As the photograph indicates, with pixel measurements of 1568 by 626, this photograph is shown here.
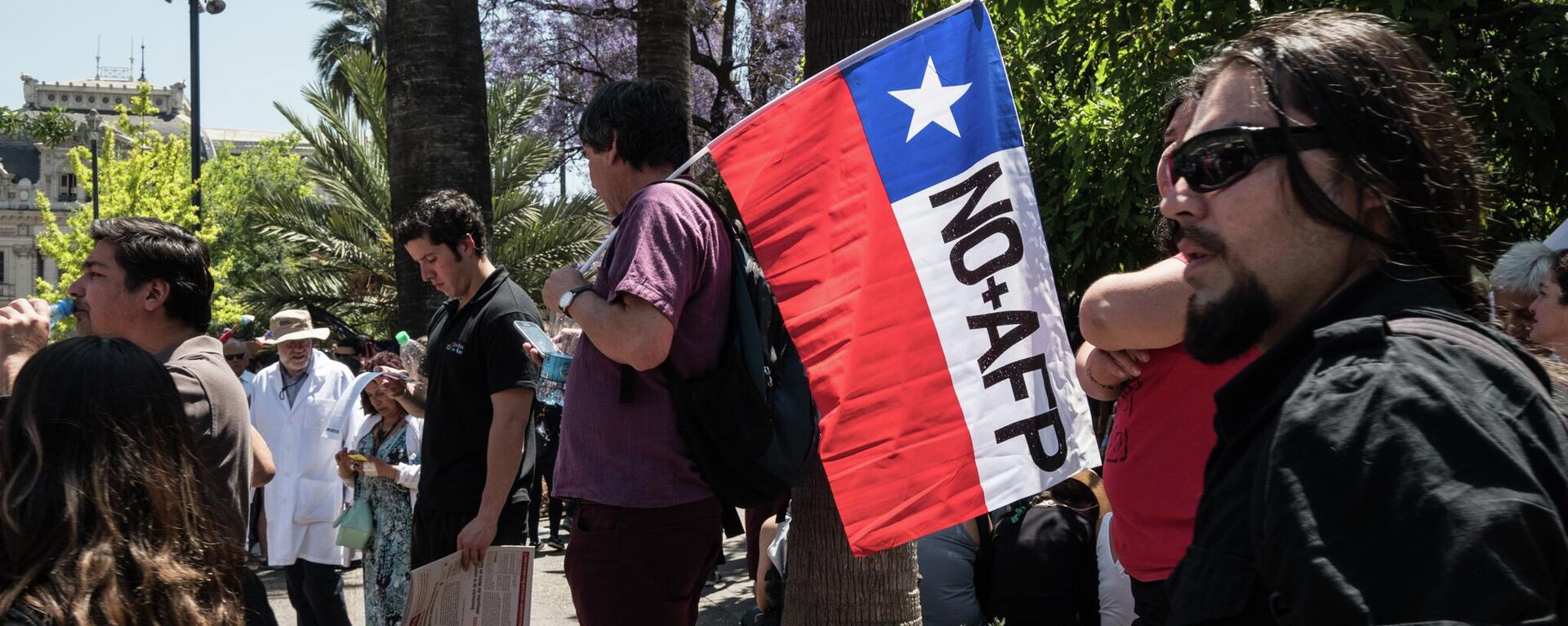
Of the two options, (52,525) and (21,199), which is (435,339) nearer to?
(52,525)

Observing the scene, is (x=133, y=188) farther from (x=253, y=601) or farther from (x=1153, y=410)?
(x=1153, y=410)

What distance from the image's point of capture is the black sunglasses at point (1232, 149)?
1.43m

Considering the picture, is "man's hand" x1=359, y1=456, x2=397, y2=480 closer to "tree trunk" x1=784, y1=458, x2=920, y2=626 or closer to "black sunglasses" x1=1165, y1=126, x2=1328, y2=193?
"tree trunk" x1=784, y1=458, x2=920, y2=626

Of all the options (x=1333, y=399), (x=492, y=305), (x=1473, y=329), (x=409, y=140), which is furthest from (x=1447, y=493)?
(x=409, y=140)

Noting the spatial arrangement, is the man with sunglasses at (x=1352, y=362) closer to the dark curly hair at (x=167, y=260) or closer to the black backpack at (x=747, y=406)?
the black backpack at (x=747, y=406)

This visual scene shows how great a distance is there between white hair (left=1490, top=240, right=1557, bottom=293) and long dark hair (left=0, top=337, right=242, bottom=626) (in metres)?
4.45

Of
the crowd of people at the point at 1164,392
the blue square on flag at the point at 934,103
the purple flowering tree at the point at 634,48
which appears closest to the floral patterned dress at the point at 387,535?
the crowd of people at the point at 1164,392

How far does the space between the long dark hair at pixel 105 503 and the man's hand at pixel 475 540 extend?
5.86ft

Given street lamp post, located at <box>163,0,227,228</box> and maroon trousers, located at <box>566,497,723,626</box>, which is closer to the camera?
maroon trousers, located at <box>566,497,723,626</box>

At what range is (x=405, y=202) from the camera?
24.7 ft

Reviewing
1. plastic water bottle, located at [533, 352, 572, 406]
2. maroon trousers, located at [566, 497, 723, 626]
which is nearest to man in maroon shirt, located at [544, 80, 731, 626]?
maroon trousers, located at [566, 497, 723, 626]

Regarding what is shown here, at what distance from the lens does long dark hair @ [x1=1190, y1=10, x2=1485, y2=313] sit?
1.40m

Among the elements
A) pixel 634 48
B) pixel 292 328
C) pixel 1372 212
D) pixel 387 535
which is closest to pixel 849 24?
pixel 387 535

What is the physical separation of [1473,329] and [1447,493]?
0.26 meters
